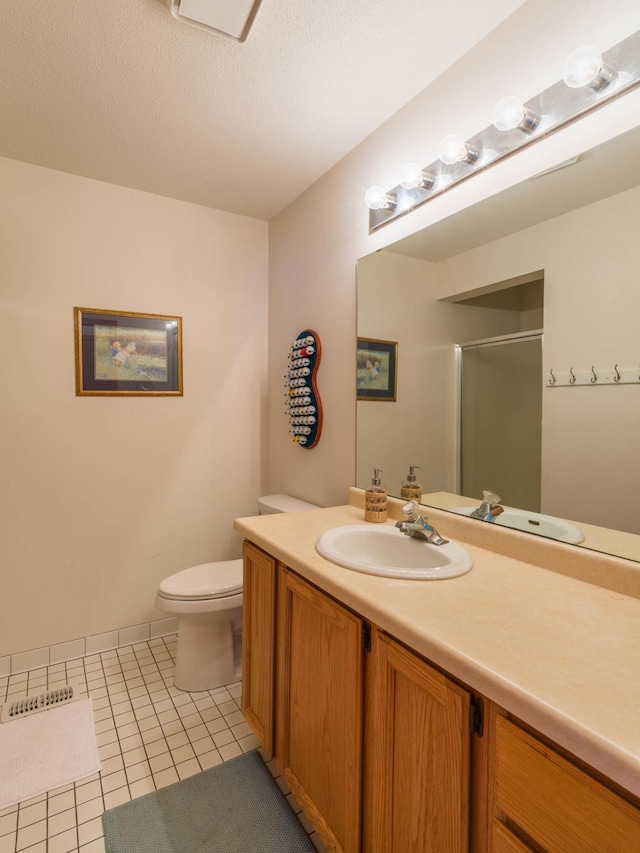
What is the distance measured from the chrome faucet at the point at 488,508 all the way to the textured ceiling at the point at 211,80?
1.40 m

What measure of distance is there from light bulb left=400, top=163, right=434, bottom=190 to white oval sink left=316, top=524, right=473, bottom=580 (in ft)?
3.94

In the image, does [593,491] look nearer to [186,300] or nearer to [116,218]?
[186,300]

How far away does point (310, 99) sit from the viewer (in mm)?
1646

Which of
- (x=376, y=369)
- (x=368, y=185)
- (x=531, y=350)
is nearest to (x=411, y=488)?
(x=376, y=369)

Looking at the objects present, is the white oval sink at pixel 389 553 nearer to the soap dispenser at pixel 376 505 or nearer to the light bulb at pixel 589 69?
the soap dispenser at pixel 376 505

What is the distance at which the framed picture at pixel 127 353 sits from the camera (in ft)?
7.34

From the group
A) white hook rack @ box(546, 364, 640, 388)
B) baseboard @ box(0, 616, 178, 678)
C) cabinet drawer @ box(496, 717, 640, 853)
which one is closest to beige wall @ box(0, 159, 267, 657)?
baseboard @ box(0, 616, 178, 678)

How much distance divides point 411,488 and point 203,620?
1.08 m

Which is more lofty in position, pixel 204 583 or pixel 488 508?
pixel 488 508

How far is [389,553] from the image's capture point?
148 centimetres

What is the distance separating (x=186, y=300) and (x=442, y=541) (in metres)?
1.90

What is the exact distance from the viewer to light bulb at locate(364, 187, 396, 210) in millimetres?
1718

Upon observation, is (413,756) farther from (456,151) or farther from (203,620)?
(456,151)

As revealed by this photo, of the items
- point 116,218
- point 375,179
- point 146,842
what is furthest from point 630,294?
point 116,218
